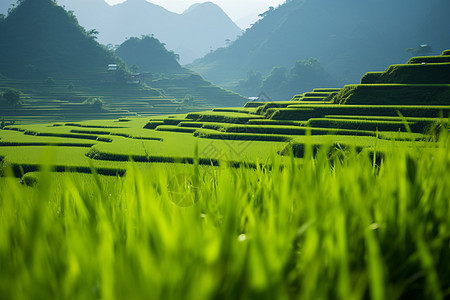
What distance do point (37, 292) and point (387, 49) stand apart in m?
119

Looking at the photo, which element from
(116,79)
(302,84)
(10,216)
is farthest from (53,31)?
Result: (10,216)

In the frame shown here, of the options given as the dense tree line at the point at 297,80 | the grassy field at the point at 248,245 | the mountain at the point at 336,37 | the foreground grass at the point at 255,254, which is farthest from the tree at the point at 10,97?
the mountain at the point at 336,37

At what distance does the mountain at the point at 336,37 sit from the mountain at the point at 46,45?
5384cm

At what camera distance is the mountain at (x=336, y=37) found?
3898 inches

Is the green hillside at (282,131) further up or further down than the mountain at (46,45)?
further down

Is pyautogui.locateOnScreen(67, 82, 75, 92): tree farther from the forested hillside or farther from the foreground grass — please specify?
the forested hillside

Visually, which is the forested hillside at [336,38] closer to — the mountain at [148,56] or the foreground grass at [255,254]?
the mountain at [148,56]

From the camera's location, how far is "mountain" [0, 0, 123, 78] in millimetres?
57688

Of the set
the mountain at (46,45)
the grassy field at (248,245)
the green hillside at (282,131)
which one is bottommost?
the green hillside at (282,131)

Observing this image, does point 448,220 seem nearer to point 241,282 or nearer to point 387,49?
point 241,282

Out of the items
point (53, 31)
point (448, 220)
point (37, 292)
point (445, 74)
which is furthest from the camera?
point (53, 31)

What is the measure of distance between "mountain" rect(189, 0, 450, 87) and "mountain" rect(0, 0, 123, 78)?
53836 millimetres

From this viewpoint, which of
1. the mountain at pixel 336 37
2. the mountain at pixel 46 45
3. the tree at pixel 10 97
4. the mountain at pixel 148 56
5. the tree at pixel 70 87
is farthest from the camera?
the mountain at pixel 336 37

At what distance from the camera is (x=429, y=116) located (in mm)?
12648
